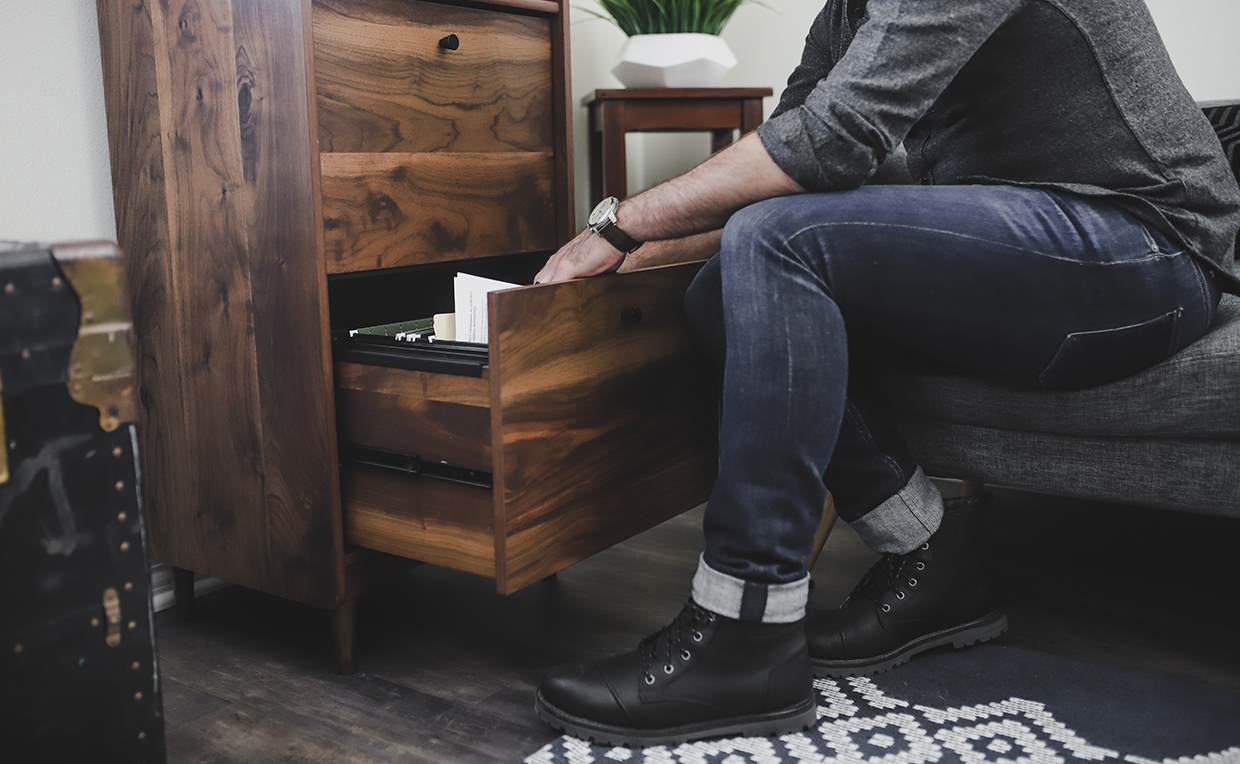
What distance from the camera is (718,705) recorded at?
938 mm

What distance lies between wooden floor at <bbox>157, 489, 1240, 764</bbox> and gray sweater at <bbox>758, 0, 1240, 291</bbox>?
0.45m

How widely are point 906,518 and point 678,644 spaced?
0.31 metres

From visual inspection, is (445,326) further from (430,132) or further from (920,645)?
(920,645)

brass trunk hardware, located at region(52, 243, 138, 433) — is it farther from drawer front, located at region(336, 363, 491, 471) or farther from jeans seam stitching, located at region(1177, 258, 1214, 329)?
jeans seam stitching, located at region(1177, 258, 1214, 329)

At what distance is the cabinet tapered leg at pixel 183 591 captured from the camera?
126 centimetres

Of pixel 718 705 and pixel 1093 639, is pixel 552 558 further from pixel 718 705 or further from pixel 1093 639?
pixel 1093 639

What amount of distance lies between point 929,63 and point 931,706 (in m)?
0.63

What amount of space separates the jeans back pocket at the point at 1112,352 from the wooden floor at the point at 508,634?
35 cm

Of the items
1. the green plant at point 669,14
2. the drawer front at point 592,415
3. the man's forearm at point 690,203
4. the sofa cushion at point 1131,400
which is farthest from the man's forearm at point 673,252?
the green plant at point 669,14

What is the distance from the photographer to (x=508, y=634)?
3.96ft

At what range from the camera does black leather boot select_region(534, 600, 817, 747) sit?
93 cm

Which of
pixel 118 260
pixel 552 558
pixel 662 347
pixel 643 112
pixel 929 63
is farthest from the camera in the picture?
pixel 643 112

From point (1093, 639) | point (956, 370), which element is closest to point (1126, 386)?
point (956, 370)

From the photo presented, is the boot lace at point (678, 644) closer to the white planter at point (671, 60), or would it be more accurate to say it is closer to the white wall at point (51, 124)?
the white wall at point (51, 124)
